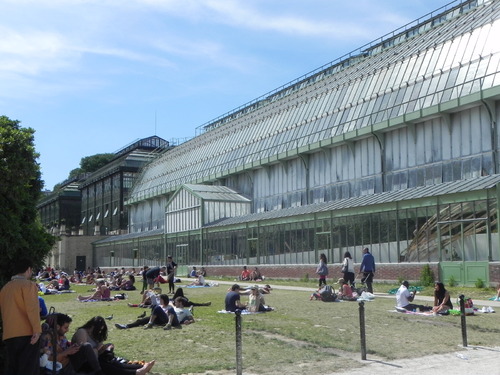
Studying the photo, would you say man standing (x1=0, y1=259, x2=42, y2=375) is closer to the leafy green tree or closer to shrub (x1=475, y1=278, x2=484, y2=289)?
shrub (x1=475, y1=278, x2=484, y2=289)

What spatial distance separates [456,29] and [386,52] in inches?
350

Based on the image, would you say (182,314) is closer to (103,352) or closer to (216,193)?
(103,352)

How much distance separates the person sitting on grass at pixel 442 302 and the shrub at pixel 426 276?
12044mm

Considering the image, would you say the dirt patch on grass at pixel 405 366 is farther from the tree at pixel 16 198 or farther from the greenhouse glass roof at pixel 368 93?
the greenhouse glass roof at pixel 368 93

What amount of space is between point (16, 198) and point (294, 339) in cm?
656

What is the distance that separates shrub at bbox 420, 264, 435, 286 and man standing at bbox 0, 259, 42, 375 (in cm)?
2413

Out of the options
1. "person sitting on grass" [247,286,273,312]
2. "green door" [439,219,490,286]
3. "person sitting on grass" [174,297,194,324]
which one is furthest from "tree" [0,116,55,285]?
"green door" [439,219,490,286]

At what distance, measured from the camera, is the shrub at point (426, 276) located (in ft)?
96.2

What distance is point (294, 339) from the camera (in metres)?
13.1

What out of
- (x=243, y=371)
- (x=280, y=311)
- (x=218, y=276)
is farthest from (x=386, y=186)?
(x=243, y=371)

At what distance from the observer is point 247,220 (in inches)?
1855

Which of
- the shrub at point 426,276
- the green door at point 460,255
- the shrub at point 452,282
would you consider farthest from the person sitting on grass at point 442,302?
the shrub at point 426,276

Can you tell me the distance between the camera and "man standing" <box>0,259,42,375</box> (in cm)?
795

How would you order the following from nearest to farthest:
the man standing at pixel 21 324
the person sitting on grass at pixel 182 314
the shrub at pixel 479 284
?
the man standing at pixel 21 324 < the person sitting on grass at pixel 182 314 < the shrub at pixel 479 284
